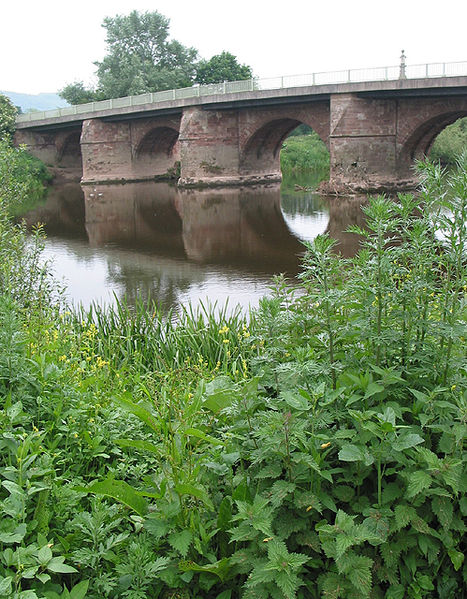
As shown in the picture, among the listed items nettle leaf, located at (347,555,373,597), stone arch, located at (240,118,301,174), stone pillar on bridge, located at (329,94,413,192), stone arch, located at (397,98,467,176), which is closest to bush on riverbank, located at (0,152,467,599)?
nettle leaf, located at (347,555,373,597)

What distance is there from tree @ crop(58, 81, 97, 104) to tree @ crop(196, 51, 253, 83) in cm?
906

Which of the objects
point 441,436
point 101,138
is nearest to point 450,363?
point 441,436

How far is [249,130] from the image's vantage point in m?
29.8

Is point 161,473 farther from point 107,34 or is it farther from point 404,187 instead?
point 107,34

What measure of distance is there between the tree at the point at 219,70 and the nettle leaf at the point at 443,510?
53.8m

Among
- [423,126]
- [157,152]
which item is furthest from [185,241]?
[157,152]

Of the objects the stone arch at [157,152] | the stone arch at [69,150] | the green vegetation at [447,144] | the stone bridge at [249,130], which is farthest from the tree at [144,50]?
the green vegetation at [447,144]

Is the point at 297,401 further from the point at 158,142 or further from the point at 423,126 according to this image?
the point at 158,142

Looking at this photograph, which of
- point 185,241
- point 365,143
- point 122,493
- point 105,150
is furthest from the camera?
point 105,150

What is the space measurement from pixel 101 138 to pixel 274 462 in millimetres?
35963

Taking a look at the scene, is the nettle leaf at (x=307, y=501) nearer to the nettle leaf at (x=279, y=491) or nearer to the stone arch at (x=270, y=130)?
the nettle leaf at (x=279, y=491)

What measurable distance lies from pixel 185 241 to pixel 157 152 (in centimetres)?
2516

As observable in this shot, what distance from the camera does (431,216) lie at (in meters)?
2.74

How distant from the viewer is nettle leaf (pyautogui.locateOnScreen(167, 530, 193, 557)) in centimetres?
227
